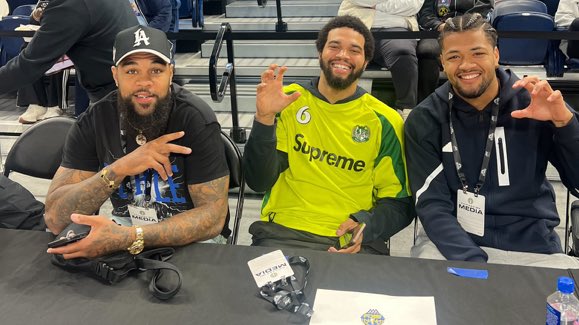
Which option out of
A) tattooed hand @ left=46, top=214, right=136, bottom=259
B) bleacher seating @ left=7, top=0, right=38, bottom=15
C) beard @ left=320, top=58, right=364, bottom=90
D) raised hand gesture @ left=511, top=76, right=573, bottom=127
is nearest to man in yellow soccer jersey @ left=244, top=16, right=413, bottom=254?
beard @ left=320, top=58, right=364, bottom=90

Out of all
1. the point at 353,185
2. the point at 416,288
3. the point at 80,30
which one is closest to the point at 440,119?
the point at 353,185

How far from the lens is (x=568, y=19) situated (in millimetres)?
4719

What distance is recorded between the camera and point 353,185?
7.33 ft

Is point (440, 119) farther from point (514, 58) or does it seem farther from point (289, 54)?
point (289, 54)

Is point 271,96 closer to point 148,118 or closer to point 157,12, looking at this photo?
point 148,118

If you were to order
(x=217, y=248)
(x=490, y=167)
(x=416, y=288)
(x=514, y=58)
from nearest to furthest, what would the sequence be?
1. (x=416, y=288)
2. (x=217, y=248)
3. (x=490, y=167)
4. (x=514, y=58)

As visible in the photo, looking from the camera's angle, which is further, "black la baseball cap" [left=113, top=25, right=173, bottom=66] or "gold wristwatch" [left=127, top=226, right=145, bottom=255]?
"black la baseball cap" [left=113, top=25, right=173, bottom=66]

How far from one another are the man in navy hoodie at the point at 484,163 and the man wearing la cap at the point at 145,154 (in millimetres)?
790

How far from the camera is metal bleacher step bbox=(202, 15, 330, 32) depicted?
567cm

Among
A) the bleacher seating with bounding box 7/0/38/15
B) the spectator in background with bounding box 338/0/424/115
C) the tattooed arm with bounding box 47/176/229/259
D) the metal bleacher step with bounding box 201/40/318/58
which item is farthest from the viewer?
the bleacher seating with bounding box 7/0/38/15

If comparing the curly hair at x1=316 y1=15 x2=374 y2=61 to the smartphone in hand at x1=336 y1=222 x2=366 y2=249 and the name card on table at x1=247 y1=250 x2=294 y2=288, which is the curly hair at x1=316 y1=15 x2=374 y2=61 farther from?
the name card on table at x1=247 y1=250 x2=294 y2=288

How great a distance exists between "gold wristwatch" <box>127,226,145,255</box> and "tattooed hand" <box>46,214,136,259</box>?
12mm

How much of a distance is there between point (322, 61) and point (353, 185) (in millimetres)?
537

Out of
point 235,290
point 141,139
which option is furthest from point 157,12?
point 235,290
